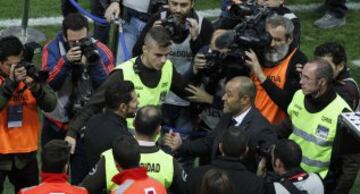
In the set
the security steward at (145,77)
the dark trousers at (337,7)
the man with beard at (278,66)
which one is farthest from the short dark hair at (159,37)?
the dark trousers at (337,7)

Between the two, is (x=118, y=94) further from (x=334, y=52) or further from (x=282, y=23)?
(x=334, y=52)

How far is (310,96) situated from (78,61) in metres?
1.86

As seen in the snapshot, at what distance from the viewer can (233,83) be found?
20.5 ft

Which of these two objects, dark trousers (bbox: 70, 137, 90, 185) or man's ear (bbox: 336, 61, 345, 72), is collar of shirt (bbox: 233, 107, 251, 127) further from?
dark trousers (bbox: 70, 137, 90, 185)

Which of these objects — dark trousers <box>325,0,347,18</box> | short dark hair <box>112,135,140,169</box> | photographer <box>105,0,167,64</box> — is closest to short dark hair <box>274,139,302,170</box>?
short dark hair <box>112,135,140,169</box>

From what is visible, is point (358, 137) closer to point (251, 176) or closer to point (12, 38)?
point (251, 176)

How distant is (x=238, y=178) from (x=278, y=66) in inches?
66.3

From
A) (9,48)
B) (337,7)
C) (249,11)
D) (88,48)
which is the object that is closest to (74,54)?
(88,48)

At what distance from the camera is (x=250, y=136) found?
607 cm

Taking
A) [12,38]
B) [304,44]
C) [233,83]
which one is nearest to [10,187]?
[12,38]

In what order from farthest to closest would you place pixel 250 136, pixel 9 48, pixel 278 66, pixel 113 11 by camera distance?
1. pixel 113 11
2. pixel 278 66
3. pixel 9 48
4. pixel 250 136

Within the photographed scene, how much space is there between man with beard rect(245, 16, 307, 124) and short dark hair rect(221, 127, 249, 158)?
1233 millimetres

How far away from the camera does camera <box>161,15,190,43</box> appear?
275 inches

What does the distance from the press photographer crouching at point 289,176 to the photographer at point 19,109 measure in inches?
74.7
